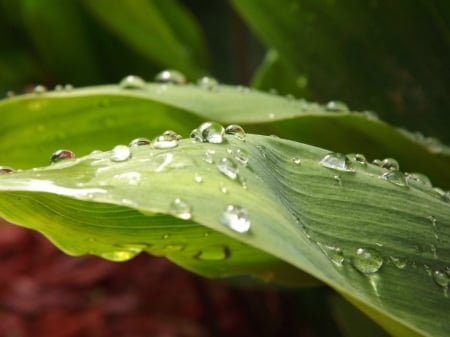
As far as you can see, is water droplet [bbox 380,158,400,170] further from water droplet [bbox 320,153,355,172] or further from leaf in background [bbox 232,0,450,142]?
leaf in background [bbox 232,0,450,142]

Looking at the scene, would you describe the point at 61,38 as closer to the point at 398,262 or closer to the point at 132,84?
the point at 132,84

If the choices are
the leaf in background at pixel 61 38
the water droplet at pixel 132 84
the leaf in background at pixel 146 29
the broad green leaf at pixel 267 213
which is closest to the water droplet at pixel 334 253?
the broad green leaf at pixel 267 213

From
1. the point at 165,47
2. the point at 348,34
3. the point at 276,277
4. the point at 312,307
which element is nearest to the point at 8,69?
the point at 165,47

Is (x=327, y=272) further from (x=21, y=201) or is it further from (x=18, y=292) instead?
(x=18, y=292)

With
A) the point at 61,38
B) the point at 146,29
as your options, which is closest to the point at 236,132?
the point at 146,29

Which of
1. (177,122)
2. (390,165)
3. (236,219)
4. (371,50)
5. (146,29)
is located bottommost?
(236,219)

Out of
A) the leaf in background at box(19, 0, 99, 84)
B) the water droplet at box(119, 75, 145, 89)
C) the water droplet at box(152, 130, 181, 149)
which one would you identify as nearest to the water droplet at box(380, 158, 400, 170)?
the water droplet at box(152, 130, 181, 149)

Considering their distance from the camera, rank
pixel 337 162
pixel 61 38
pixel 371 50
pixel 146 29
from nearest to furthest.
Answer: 1. pixel 337 162
2. pixel 371 50
3. pixel 146 29
4. pixel 61 38
